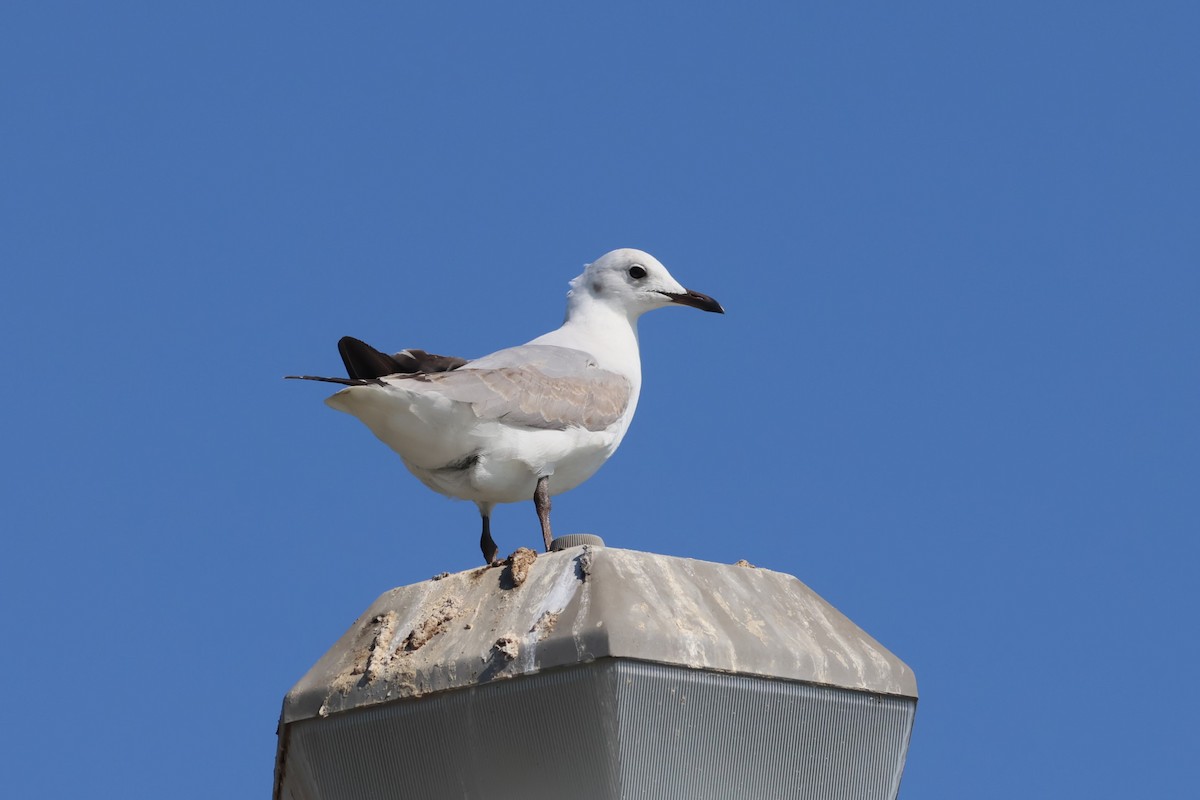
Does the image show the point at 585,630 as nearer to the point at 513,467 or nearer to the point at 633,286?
the point at 513,467

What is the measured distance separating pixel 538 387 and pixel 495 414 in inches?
17.0

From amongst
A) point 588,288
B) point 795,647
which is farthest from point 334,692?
point 588,288

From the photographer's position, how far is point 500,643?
6355 mm

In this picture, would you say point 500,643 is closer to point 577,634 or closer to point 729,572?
point 577,634

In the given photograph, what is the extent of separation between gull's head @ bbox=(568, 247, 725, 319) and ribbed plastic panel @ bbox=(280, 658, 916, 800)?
436 centimetres

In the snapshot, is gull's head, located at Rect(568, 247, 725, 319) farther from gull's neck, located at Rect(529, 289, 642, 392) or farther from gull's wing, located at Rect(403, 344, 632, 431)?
gull's wing, located at Rect(403, 344, 632, 431)

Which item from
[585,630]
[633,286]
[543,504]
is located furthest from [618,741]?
[633,286]

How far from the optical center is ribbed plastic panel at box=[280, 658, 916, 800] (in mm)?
6207

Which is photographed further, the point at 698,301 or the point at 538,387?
the point at 698,301

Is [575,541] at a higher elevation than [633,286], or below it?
below

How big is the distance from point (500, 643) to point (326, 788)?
Answer: 3.69 ft

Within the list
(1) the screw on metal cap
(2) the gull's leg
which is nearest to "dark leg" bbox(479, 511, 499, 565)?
(2) the gull's leg

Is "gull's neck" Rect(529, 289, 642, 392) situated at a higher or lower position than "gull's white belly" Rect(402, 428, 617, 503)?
higher

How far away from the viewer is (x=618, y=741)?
615cm
